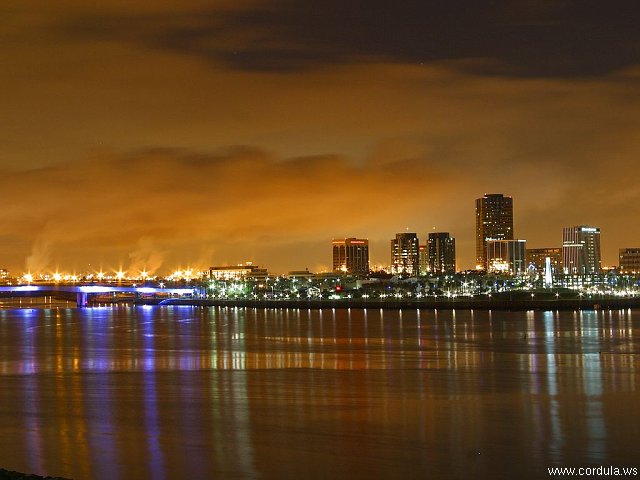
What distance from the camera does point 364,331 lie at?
62.7 metres

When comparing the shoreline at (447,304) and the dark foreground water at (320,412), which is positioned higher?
the dark foreground water at (320,412)

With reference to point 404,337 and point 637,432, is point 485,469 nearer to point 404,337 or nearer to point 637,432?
point 637,432

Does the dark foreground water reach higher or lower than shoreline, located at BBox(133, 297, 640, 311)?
higher

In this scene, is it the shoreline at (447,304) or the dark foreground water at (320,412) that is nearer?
the dark foreground water at (320,412)

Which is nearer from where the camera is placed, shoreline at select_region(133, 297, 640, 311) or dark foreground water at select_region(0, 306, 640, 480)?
dark foreground water at select_region(0, 306, 640, 480)

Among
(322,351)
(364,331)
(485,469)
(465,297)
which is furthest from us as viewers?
(465,297)

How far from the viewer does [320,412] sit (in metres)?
22.7

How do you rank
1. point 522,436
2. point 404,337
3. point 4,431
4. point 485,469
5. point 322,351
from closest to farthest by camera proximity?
point 485,469 → point 522,436 → point 4,431 → point 322,351 → point 404,337

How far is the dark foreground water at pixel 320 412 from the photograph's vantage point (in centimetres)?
1731

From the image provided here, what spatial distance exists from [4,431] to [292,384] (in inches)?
391

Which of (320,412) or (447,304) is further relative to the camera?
(447,304)

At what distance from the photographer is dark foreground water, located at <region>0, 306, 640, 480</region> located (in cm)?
1731

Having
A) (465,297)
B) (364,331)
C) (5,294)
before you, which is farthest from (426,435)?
(5,294)

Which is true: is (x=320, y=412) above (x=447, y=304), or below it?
above
